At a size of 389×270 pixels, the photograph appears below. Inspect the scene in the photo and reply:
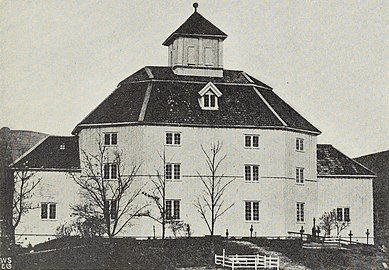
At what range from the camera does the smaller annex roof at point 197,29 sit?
136 ft

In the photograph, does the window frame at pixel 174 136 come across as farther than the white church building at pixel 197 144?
Yes

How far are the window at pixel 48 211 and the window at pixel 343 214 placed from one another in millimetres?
14556

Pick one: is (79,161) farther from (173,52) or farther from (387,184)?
(387,184)

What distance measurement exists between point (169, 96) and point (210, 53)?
321 centimetres

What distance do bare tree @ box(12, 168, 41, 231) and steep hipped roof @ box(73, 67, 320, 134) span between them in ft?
9.87

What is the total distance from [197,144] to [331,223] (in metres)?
8.24

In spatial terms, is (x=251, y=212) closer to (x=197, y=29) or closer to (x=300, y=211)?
(x=300, y=211)

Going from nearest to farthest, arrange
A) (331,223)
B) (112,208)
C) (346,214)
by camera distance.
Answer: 1. (112,208)
2. (331,223)
3. (346,214)

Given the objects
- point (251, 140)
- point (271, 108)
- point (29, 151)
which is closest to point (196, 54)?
point (271, 108)

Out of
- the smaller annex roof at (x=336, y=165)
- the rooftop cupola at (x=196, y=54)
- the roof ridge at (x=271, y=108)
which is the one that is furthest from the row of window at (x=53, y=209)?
the smaller annex roof at (x=336, y=165)

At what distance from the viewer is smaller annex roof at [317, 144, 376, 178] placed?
48.7m

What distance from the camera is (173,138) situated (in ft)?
146

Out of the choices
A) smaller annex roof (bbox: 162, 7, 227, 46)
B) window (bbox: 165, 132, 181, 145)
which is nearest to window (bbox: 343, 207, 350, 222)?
window (bbox: 165, 132, 181, 145)

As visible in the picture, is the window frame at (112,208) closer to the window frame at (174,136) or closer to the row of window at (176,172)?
the row of window at (176,172)
